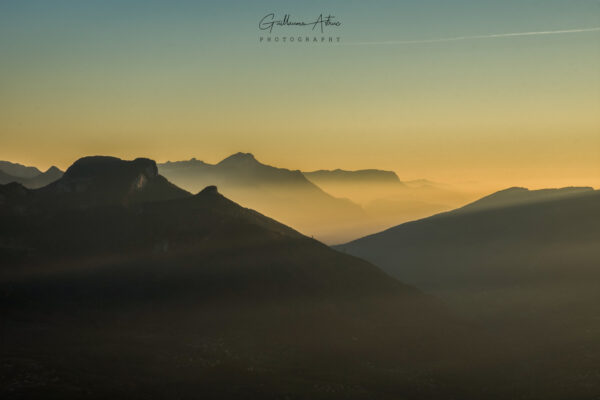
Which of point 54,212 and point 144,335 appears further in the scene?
point 54,212

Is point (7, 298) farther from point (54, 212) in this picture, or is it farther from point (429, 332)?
point (429, 332)

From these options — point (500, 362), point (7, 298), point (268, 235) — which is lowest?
point (500, 362)

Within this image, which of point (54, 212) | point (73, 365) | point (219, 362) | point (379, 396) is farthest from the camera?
point (54, 212)

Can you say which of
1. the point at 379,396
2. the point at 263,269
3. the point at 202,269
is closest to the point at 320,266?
the point at 263,269

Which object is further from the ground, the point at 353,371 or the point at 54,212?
the point at 54,212

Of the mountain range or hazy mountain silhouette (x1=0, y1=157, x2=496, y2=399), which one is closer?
hazy mountain silhouette (x1=0, y1=157, x2=496, y2=399)

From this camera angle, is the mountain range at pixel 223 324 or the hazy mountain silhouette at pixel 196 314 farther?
the mountain range at pixel 223 324

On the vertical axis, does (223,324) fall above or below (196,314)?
below

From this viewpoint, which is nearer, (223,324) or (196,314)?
(223,324)
